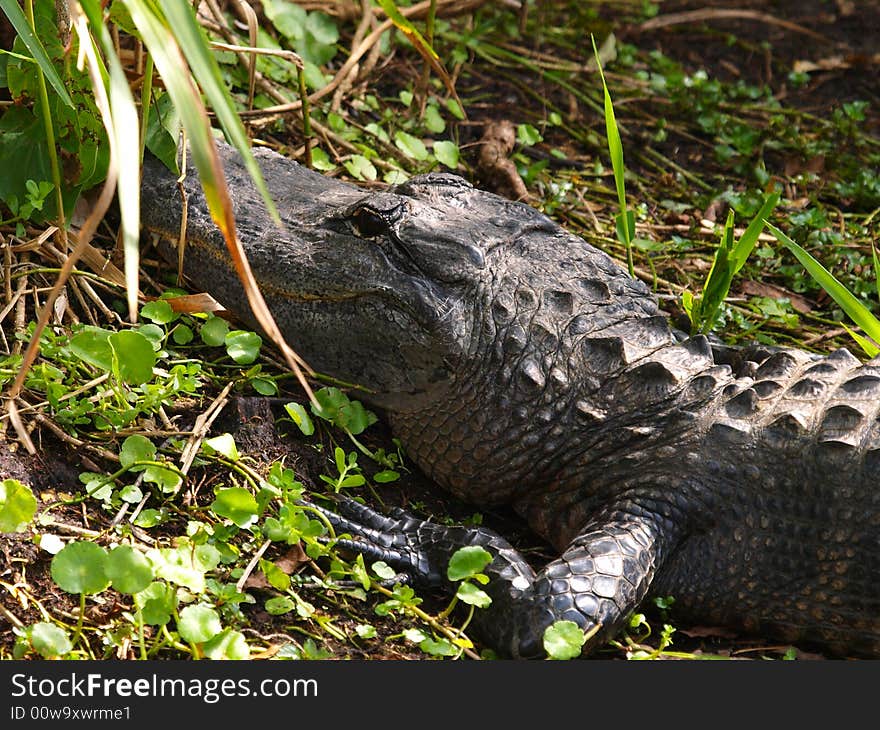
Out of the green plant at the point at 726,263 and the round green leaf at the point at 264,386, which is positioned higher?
the green plant at the point at 726,263

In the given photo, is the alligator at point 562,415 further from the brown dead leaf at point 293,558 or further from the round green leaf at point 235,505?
the round green leaf at point 235,505

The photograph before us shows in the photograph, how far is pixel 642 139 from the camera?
224 inches

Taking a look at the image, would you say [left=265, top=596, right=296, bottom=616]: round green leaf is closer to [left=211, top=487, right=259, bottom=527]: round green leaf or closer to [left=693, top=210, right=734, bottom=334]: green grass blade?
[left=211, top=487, right=259, bottom=527]: round green leaf

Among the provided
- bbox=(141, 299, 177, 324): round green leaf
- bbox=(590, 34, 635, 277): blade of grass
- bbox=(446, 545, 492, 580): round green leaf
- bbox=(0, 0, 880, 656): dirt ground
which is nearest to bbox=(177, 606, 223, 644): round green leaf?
bbox=(446, 545, 492, 580): round green leaf

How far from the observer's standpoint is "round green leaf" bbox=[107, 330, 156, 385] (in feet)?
9.29

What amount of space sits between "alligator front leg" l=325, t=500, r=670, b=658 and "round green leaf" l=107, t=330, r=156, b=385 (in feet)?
2.08

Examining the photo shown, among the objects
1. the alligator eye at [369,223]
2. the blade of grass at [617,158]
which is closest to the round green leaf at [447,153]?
the blade of grass at [617,158]

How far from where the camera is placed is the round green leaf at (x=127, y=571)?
224 cm

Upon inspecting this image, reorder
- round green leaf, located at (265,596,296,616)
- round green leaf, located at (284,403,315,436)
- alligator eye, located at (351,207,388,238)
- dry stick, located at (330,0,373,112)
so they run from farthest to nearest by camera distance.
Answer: dry stick, located at (330,0,373,112), alligator eye, located at (351,207,388,238), round green leaf, located at (284,403,315,436), round green leaf, located at (265,596,296,616)

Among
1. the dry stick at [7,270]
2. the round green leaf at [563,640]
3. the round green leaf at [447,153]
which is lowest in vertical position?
the round green leaf at [563,640]

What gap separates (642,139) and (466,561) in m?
3.52

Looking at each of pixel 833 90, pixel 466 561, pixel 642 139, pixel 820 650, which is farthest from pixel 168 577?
pixel 833 90

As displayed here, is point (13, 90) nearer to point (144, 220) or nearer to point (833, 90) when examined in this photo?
point (144, 220)

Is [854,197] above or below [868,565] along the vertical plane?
above
